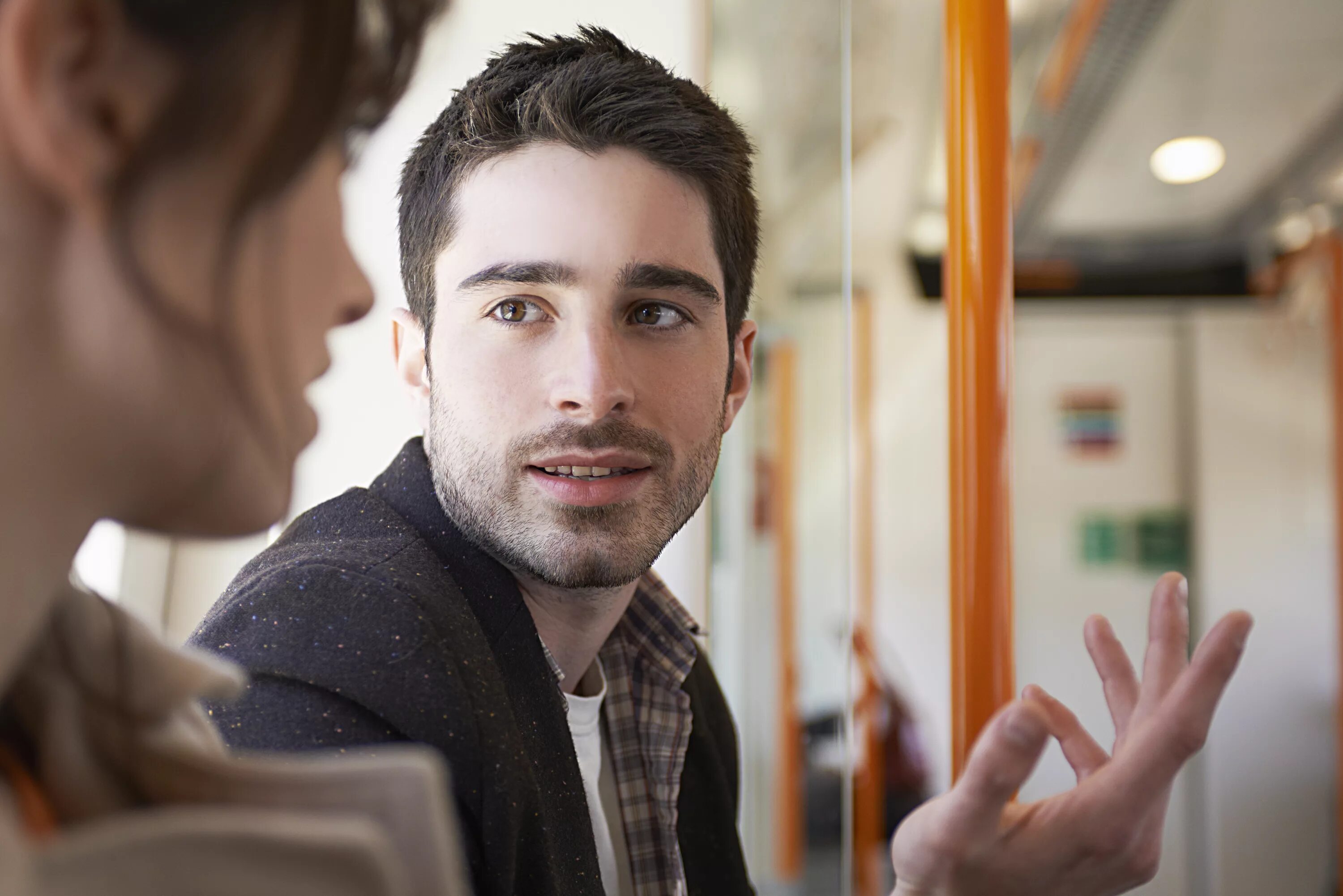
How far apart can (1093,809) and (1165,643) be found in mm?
132

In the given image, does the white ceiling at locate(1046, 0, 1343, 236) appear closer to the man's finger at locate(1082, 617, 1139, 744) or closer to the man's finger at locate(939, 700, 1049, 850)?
the man's finger at locate(1082, 617, 1139, 744)

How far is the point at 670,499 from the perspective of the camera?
0.93 m

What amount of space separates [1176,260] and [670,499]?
4.71 metres

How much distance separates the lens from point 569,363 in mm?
857

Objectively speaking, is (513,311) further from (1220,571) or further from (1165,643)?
(1220,571)

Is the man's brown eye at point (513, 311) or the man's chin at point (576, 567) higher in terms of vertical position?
the man's brown eye at point (513, 311)

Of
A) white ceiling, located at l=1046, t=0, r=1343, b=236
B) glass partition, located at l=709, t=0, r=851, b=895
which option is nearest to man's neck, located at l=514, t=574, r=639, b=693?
glass partition, located at l=709, t=0, r=851, b=895

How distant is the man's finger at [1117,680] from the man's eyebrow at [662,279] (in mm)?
441

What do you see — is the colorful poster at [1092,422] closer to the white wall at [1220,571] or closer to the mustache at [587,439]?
the white wall at [1220,571]

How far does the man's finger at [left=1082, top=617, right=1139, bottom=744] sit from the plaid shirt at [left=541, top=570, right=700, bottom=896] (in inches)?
17.7

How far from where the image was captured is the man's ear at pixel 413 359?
1009 millimetres

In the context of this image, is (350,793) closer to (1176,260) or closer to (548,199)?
(548,199)

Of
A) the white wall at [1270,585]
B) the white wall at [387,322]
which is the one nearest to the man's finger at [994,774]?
the white wall at [387,322]

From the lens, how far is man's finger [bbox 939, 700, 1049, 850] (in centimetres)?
58
